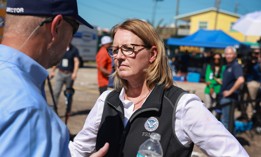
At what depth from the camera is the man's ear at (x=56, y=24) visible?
1.25 meters

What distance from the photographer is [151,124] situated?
194cm

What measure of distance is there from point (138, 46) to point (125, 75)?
0.74 ft

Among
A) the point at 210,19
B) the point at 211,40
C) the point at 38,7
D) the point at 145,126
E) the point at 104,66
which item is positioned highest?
the point at 210,19

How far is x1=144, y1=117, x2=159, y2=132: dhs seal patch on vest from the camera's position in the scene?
75.5 inches

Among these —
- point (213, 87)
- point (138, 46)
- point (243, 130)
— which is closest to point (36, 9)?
point (138, 46)

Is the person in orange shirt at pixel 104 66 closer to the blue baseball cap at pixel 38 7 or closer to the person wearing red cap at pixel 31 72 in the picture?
the person wearing red cap at pixel 31 72

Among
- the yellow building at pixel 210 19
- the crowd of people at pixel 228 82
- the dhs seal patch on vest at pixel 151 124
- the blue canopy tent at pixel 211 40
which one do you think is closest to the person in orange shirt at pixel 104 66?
the crowd of people at pixel 228 82

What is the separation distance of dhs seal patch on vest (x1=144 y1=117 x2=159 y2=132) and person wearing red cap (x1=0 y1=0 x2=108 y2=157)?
21.2 inches

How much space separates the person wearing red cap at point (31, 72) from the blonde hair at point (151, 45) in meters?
0.77

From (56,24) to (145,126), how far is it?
931mm

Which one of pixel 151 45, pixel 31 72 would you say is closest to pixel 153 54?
pixel 151 45

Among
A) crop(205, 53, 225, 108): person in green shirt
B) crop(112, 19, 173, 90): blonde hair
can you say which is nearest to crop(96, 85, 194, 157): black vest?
crop(112, 19, 173, 90): blonde hair

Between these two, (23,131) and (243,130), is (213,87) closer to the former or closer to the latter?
(243,130)

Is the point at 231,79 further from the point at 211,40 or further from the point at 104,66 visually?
the point at 211,40
